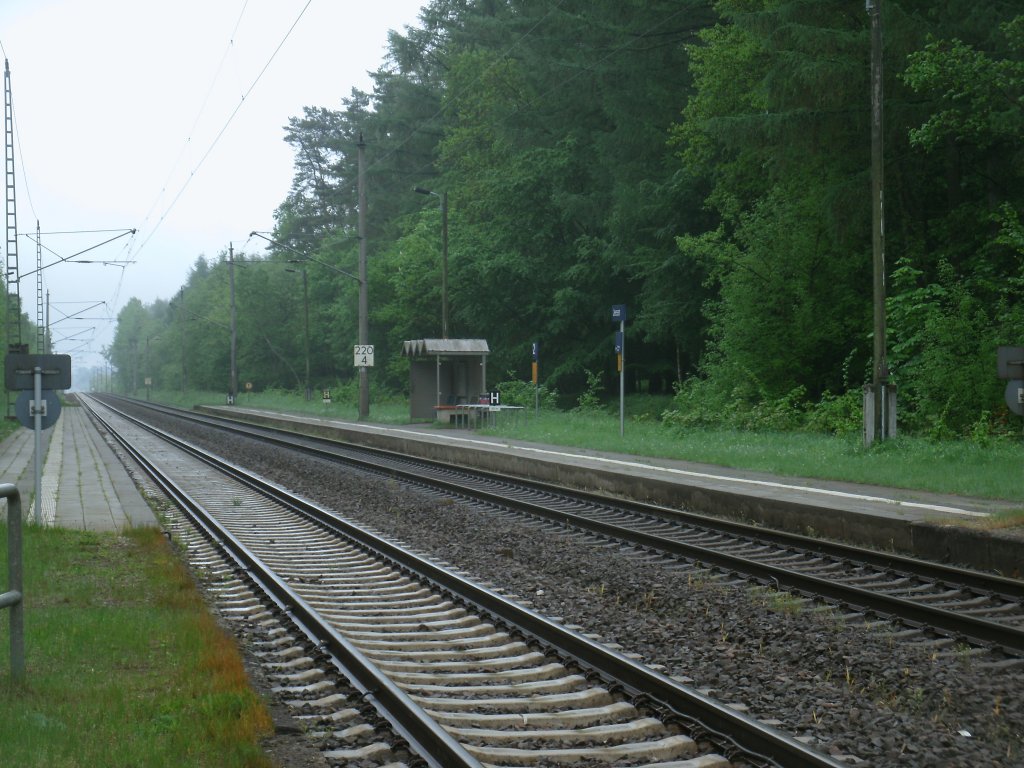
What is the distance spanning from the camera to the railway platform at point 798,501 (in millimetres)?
11305

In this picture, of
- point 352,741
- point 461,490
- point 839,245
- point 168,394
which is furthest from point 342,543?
point 168,394

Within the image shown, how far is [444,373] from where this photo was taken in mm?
39625

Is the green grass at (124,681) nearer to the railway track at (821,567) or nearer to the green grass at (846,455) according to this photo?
the railway track at (821,567)

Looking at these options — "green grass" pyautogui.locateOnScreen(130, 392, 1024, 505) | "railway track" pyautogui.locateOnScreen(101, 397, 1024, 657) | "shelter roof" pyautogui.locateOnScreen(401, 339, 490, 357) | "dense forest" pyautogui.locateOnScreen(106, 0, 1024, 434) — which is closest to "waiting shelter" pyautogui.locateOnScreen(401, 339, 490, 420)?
"shelter roof" pyautogui.locateOnScreen(401, 339, 490, 357)

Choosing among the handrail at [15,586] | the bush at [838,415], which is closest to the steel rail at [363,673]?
the handrail at [15,586]

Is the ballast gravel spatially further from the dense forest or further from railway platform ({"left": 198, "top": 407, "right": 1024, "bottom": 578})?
the dense forest

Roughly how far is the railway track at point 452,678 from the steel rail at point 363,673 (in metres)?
0.01

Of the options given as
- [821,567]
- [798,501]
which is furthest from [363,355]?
[821,567]

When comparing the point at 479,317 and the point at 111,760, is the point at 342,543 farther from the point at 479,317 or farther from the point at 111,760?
the point at 479,317

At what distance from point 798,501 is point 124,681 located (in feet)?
30.9

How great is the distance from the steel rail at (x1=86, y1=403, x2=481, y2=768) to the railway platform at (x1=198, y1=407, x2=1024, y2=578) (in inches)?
258

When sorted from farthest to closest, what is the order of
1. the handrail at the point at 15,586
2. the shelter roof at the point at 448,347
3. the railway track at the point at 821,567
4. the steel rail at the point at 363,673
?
the shelter roof at the point at 448,347 < the railway track at the point at 821,567 < the handrail at the point at 15,586 < the steel rail at the point at 363,673

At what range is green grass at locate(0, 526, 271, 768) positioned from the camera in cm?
510

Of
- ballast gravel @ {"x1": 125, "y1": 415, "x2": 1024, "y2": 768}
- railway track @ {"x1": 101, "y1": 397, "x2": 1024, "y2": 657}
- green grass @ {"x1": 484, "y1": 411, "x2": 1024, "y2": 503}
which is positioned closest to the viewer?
ballast gravel @ {"x1": 125, "y1": 415, "x2": 1024, "y2": 768}
